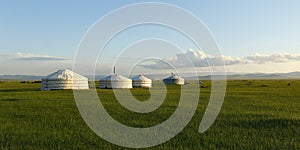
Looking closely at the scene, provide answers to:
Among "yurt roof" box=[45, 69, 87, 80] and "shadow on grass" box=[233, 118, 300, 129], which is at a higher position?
"yurt roof" box=[45, 69, 87, 80]

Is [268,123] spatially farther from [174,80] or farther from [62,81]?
[174,80]

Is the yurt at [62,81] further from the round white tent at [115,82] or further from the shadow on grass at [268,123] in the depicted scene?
the shadow on grass at [268,123]

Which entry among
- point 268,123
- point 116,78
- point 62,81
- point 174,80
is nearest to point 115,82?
point 116,78

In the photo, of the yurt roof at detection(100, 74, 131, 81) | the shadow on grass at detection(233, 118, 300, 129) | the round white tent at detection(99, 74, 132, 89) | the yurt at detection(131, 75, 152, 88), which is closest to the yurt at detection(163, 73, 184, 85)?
the yurt at detection(131, 75, 152, 88)

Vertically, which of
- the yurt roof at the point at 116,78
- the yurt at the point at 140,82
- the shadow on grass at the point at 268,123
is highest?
the yurt roof at the point at 116,78

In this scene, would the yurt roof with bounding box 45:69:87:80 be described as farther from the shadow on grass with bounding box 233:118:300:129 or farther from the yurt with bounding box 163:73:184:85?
the yurt with bounding box 163:73:184:85

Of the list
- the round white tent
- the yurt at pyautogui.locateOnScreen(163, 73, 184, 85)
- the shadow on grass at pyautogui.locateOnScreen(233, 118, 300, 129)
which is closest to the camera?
the shadow on grass at pyautogui.locateOnScreen(233, 118, 300, 129)

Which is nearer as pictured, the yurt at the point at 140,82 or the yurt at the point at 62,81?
the yurt at the point at 62,81

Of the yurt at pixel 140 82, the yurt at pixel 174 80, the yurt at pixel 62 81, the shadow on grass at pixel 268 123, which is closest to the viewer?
the shadow on grass at pixel 268 123

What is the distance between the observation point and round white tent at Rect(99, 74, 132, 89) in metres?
55.3

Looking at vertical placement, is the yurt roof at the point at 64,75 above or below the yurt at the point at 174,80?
above

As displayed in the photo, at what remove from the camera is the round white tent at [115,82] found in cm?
5529

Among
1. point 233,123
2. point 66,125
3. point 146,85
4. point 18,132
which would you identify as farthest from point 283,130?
point 146,85

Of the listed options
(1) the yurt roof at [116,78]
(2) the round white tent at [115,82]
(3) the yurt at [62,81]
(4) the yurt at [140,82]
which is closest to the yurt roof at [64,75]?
(3) the yurt at [62,81]
